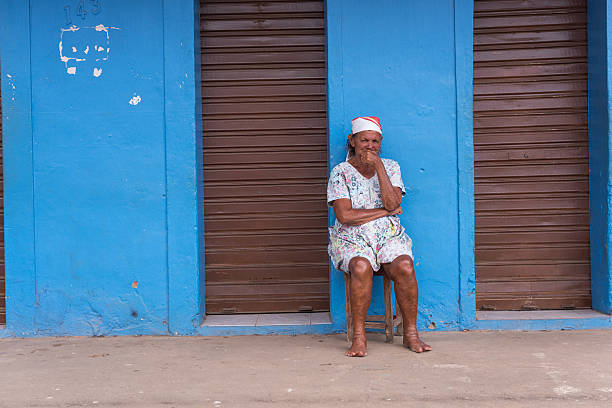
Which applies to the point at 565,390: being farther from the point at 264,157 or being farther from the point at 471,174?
the point at 264,157

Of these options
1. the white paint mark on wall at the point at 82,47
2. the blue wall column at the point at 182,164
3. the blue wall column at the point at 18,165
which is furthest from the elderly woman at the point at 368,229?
the blue wall column at the point at 18,165

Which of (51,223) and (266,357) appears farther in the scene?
(51,223)

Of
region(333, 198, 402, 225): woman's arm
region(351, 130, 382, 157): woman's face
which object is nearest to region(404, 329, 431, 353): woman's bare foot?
region(333, 198, 402, 225): woman's arm

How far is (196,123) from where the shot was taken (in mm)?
4949

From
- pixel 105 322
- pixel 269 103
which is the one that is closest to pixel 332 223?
pixel 269 103

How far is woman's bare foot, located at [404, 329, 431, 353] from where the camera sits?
423cm

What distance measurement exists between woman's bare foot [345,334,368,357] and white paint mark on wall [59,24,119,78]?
3.05 metres

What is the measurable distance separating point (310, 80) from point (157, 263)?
208 centimetres

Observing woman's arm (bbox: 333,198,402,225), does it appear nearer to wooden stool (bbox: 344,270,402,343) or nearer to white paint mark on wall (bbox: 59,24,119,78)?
wooden stool (bbox: 344,270,402,343)

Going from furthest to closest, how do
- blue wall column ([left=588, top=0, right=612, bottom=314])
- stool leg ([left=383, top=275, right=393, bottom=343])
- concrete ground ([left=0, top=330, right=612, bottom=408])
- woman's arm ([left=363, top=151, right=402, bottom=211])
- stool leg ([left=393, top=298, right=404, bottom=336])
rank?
blue wall column ([left=588, top=0, right=612, bottom=314]) < stool leg ([left=393, top=298, right=404, bottom=336]) < stool leg ([left=383, top=275, right=393, bottom=343]) < woman's arm ([left=363, top=151, right=402, bottom=211]) < concrete ground ([left=0, top=330, right=612, bottom=408])

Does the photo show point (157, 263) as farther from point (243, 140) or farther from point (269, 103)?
point (269, 103)

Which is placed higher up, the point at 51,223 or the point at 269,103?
the point at 269,103

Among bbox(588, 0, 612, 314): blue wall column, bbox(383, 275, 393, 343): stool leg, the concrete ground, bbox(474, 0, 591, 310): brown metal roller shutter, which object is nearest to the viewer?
the concrete ground

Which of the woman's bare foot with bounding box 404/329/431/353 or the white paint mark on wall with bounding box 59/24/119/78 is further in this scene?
the white paint mark on wall with bounding box 59/24/119/78
